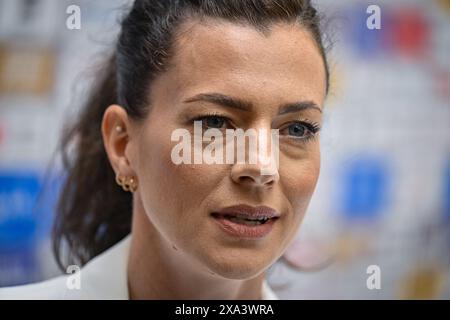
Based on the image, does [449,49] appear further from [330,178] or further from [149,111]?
[149,111]

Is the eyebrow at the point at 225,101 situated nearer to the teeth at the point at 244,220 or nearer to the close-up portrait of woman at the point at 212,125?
the close-up portrait of woman at the point at 212,125

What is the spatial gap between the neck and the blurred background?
252mm

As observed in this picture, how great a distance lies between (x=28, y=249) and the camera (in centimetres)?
150

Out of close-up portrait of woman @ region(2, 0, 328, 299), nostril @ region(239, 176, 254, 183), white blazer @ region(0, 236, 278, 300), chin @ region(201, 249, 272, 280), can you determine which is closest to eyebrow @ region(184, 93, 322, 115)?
close-up portrait of woman @ region(2, 0, 328, 299)

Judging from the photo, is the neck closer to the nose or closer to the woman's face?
the woman's face

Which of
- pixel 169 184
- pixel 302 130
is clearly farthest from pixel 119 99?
pixel 302 130

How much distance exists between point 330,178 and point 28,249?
72 cm

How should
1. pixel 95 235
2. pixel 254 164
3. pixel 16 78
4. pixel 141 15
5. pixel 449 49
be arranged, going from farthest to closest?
1. pixel 449 49
2. pixel 16 78
3. pixel 95 235
4. pixel 141 15
5. pixel 254 164

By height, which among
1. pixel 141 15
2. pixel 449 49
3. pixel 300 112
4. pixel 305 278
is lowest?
pixel 305 278

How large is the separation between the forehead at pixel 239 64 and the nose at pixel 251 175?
10 cm

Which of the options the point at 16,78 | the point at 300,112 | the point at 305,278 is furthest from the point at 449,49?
the point at 16,78

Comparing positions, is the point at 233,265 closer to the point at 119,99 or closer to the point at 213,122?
the point at 213,122

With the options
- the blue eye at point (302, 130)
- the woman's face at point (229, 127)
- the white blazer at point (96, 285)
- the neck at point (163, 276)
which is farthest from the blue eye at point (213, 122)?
the white blazer at point (96, 285)

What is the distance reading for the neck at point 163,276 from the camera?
1116 millimetres
